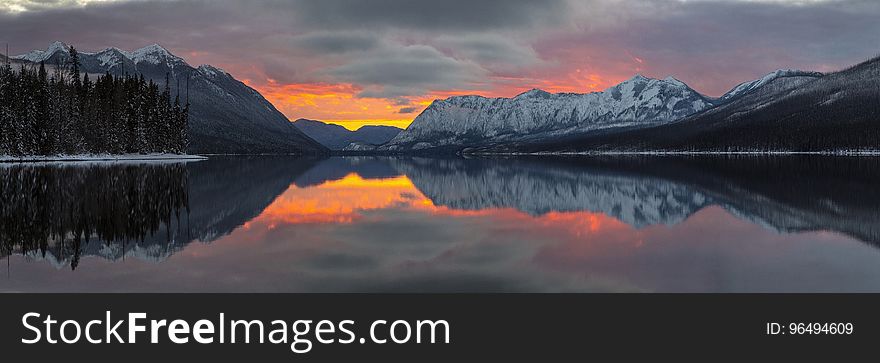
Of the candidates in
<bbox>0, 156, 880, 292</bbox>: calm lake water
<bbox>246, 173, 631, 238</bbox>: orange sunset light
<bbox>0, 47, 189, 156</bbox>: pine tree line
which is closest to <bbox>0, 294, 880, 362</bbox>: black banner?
<bbox>0, 156, 880, 292</bbox>: calm lake water

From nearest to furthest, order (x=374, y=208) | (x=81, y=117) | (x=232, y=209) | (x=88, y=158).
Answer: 1. (x=232, y=209)
2. (x=374, y=208)
3. (x=88, y=158)
4. (x=81, y=117)

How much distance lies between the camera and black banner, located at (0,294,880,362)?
11078 mm

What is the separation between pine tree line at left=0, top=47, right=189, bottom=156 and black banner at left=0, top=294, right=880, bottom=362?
122 meters

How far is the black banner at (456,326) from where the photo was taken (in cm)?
1108

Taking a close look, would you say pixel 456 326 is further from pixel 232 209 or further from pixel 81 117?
pixel 81 117

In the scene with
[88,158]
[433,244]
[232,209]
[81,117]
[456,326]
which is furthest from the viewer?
[81,117]

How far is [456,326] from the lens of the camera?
40.0 feet

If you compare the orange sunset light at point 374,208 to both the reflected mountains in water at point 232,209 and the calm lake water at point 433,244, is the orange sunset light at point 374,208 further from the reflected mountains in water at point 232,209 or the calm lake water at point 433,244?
the reflected mountains in water at point 232,209

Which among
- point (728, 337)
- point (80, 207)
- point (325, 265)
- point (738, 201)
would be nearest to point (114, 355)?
point (325, 265)

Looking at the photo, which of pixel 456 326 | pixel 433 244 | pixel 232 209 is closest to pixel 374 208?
pixel 232 209

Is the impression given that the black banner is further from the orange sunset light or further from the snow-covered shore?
the snow-covered shore

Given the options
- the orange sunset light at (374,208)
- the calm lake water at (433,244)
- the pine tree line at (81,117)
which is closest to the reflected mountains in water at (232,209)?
the calm lake water at (433,244)

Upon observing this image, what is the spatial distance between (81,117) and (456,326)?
455 feet

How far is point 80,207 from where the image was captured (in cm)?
3312
